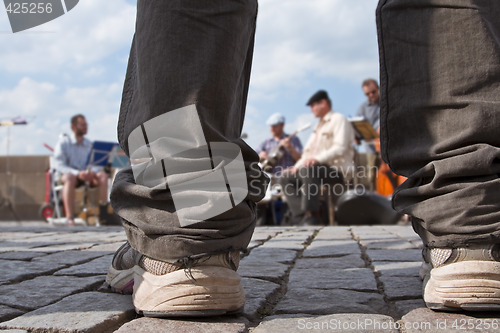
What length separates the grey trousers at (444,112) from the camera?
124cm

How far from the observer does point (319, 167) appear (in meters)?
6.32

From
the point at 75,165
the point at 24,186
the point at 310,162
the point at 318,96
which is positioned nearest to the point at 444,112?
the point at 310,162

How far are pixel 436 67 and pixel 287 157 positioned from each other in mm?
6235

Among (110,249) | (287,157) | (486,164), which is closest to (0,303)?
(486,164)

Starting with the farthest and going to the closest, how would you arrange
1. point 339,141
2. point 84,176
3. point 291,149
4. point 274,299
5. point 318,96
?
point 84,176 → point 291,149 → point 318,96 → point 339,141 → point 274,299

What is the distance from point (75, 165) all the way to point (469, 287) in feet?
26.5

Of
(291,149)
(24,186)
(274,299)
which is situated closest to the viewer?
(274,299)

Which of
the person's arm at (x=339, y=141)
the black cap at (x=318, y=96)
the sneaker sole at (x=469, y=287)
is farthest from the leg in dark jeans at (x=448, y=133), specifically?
the black cap at (x=318, y=96)

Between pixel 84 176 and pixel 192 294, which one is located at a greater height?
pixel 192 294

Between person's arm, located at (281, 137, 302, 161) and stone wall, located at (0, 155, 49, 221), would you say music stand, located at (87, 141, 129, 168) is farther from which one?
stone wall, located at (0, 155, 49, 221)

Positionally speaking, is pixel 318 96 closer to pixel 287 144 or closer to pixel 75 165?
pixel 287 144

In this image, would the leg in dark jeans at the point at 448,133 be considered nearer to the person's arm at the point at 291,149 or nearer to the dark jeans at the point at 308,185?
the dark jeans at the point at 308,185

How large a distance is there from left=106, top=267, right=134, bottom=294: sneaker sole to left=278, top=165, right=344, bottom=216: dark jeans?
492cm

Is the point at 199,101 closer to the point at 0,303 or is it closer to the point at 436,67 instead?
the point at 436,67
